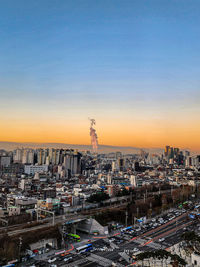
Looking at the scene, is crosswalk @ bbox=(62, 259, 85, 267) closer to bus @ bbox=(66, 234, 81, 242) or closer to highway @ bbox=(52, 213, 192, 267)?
highway @ bbox=(52, 213, 192, 267)

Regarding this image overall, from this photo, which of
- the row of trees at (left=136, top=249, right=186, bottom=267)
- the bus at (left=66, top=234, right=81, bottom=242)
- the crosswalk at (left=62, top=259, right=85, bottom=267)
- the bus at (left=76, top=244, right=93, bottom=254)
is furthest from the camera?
the bus at (left=66, top=234, right=81, bottom=242)

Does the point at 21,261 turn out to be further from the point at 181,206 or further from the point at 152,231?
the point at 181,206

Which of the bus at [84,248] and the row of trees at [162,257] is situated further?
the bus at [84,248]

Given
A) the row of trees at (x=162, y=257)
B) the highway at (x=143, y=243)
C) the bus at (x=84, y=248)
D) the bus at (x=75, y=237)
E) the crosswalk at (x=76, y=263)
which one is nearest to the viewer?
the row of trees at (x=162, y=257)

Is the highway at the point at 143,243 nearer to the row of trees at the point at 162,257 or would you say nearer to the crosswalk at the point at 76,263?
the crosswalk at the point at 76,263

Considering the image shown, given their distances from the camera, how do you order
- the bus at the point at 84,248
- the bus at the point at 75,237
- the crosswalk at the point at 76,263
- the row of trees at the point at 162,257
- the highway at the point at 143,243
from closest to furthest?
1. the row of trees at the point at 162,257
2. the crosswalk at the point at 76,263
3. the highway at the point at 143,243
4. the bus at the point at 84,248
5. the bus at the point at 75,237

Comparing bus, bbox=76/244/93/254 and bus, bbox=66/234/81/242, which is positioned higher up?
bus, bbox=76/244/93/254

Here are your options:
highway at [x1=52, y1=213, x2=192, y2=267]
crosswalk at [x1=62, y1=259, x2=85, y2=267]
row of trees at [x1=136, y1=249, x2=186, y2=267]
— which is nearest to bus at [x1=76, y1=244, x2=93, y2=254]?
highway at [x1=52, y1=213, x2=192, y2=267]

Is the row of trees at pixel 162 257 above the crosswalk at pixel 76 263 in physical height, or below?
above

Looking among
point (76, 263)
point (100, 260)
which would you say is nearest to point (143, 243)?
point (100, 260)

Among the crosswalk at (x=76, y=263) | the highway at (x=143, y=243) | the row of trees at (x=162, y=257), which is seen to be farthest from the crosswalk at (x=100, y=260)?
the row of trees at (x=162, y=257)

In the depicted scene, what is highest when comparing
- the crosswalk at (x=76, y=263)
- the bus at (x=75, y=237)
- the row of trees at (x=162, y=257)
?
the row of trees at (x=162, y=257)

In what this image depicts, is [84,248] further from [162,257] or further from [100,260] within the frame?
[162,257]
